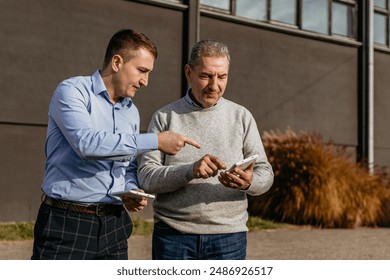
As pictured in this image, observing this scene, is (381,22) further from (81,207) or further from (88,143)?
(88,143)

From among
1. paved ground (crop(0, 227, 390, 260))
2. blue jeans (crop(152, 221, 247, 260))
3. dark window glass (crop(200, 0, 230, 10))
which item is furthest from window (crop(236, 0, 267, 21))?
blue jeans (crop(152, 221, 247, 260))

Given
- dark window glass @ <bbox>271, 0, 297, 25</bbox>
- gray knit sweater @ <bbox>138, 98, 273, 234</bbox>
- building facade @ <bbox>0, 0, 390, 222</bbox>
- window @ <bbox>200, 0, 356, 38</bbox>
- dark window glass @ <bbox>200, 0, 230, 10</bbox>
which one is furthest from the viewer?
dark window glass @ <bbox>271, 0, 297, 25</bbox>

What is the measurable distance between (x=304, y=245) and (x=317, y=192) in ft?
7.50

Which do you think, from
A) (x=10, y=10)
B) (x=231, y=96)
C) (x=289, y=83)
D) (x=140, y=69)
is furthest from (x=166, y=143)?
(x=289, y=83)

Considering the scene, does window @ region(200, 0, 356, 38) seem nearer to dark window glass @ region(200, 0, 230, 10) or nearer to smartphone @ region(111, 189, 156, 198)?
dark window glass @ region(200, 0, 230, 10)

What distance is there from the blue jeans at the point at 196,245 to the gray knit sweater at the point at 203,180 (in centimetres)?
3

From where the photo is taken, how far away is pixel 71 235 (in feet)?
10.3

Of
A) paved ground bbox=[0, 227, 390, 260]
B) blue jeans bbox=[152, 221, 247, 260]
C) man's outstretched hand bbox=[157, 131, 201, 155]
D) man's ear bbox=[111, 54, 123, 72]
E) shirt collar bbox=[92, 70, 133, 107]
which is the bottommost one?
paved ground bbox=[0, 227, 390, 260]

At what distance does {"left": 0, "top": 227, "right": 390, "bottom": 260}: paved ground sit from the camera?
8656mm

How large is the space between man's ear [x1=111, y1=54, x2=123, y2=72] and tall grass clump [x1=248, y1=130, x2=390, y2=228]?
29.5ft

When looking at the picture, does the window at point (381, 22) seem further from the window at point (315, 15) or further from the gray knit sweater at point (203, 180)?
the gray knit sweater at point (203, 180)

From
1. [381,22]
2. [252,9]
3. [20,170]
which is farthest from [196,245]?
[381,22]

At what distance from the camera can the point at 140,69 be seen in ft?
10.4

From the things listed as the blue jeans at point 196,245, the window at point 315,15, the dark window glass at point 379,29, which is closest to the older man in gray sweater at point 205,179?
the blue jeans at point 196,245
